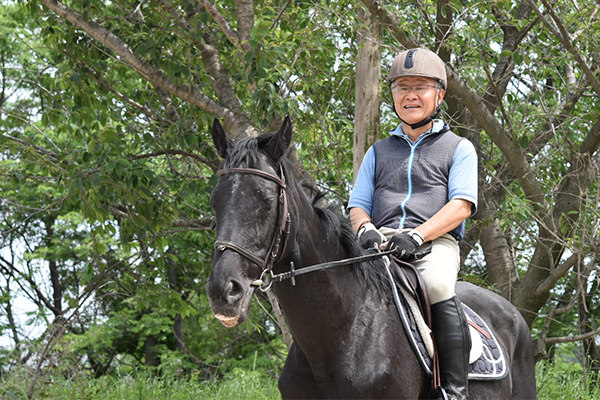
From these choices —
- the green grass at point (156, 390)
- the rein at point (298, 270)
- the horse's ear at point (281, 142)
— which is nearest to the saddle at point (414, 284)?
the rein at point (298, 270)

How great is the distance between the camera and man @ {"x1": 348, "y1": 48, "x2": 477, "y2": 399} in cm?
284

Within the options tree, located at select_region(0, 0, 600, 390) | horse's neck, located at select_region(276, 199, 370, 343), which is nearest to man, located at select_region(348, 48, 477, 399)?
horse's neck, located at select_region(276, 199, 370, 343)

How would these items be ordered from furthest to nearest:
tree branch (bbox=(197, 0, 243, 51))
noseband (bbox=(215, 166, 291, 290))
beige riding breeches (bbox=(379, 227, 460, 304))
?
1. tree branch (bbox=(197, 0, 243, 51))
2. beige riding breeches (bbox=(379, 227, 460, 304))
3. noseband (bbox=(215, 166, 291, 290))

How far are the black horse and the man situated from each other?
199mm

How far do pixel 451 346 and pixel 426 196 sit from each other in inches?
30.1

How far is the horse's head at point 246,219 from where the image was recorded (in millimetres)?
2158

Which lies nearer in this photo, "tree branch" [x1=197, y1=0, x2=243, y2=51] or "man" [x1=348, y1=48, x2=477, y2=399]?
"man" [x1=348, y1=48, x2=477, y2=399]

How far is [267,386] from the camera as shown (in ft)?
23.2

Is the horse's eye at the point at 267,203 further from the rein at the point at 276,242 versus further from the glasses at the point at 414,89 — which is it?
the glasses at the point at 414,89

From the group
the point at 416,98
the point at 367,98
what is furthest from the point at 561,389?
the point at 416,98

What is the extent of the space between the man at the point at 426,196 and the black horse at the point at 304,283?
20 cm

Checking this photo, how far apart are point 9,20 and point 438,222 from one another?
13.9 m

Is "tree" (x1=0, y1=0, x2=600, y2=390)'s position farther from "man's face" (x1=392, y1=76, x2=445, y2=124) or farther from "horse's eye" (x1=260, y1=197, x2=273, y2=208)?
"horse's eye" (x1=260, y1=197, x2=273, y2=208)

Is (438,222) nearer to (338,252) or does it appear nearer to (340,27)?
(338,252)
